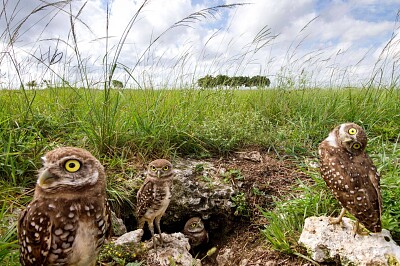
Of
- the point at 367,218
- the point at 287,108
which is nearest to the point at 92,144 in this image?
the point at 367,218

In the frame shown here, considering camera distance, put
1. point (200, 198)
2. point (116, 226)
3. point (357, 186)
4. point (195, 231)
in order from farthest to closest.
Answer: point (200, 198) → point (195, 231) → point (116, 226) → point (357, 186)

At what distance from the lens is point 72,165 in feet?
6.31

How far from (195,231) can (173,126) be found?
4.69ft

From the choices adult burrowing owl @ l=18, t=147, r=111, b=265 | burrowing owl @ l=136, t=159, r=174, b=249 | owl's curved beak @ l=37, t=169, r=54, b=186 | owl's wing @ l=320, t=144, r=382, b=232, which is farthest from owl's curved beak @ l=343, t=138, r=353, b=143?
owl's curved beak @ l=37, t=169, r=54, b=186

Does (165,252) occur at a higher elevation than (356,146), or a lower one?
lower

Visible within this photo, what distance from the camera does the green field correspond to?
131 inches

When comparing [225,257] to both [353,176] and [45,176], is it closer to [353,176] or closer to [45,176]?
[353,176]

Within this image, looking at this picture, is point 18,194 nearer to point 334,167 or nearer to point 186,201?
point 186,201

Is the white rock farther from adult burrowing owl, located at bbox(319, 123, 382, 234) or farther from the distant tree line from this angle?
the distant tree line

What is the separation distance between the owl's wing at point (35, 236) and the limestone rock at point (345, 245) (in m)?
2.15

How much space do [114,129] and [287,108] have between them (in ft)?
10.8

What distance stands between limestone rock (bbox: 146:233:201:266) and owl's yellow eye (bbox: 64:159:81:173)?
5.12ft

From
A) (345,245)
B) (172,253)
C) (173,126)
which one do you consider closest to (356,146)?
(345,245)

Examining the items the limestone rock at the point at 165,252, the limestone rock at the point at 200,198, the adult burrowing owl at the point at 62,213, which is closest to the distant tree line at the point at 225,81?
the limestone rock at the point at 200,198
